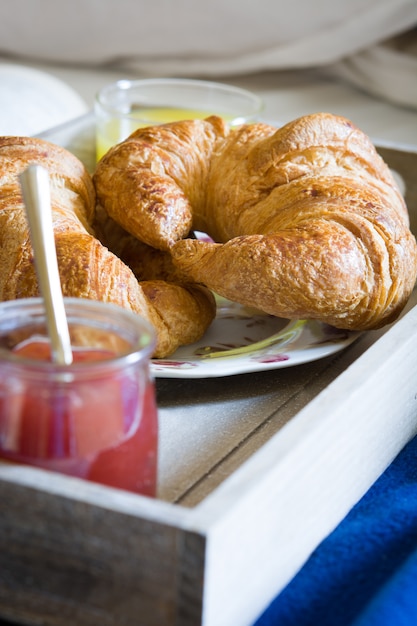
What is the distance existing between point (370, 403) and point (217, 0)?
1.46 m

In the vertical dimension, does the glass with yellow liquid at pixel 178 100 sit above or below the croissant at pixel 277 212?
below

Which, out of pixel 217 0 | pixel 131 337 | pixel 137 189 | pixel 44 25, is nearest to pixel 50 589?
pixel 131 337

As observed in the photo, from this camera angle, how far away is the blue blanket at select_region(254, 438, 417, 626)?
1.73ft

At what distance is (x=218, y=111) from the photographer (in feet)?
4.20

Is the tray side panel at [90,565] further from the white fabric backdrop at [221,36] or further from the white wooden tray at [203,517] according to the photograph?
the white fabric backdrop at [221,36]

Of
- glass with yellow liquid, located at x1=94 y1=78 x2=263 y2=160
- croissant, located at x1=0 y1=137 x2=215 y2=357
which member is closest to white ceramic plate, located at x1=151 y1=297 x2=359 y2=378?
croissant, located at x1=0 y1=137 x2=215 y2=357

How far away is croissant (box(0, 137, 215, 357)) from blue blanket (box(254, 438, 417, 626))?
0.19m

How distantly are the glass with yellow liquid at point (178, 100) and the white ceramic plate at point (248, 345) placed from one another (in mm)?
427

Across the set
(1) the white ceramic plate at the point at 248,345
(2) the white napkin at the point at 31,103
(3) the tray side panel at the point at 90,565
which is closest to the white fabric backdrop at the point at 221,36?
(2) the white napkin at the point at 31,103

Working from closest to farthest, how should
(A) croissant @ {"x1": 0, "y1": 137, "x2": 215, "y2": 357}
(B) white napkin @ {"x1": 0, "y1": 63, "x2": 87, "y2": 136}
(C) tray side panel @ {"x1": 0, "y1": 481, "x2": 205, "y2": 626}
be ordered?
(C) tray side panel @ {"x1": 0, "y1": 481, "x2": 205, "y2": 626} < (A) croissant @ {"x1": 0, "y1": 137, "x2": 215, "y2": 357} < (B) white napkin @ {"x1": 0, "y1": 63, "x2": 87, "y2": 136}

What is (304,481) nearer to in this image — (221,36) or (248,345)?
(248,345)

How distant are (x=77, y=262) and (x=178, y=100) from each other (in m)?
0.68

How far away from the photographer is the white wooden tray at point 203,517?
45cm

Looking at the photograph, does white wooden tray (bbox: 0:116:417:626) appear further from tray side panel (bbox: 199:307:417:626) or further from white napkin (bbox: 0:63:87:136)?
Result: white napkin (bbox: 0:63:87:136)
